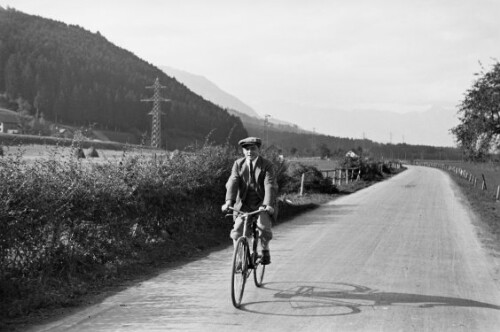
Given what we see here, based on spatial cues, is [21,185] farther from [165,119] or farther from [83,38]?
[83,38]

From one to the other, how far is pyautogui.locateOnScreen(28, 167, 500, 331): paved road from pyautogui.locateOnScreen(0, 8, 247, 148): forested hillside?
109m

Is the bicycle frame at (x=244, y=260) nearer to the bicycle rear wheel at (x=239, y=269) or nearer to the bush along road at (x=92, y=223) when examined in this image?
the bicycle rear wheel at (x=239, y=269)

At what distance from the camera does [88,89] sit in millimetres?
128125

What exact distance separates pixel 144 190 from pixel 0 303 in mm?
4396

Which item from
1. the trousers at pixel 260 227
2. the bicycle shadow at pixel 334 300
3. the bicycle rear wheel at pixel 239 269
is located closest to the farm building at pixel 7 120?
the trousers at pixel 260 227

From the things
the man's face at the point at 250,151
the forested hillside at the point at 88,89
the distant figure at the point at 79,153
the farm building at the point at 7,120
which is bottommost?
the distant figure at the point at 79,153

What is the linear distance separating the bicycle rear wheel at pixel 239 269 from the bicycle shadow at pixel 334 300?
0.52ft

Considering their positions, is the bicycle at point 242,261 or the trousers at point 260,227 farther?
the trousers at point 260,227

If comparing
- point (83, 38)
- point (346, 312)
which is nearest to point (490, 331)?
point (346, 312)

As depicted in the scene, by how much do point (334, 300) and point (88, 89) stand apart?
12883 centimetres

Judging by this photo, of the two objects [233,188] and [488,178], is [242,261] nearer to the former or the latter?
[233,188]

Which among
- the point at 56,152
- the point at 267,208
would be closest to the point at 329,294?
the point at 267,208

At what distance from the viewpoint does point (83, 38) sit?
152250 mm

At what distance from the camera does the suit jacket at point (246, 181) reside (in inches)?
277
